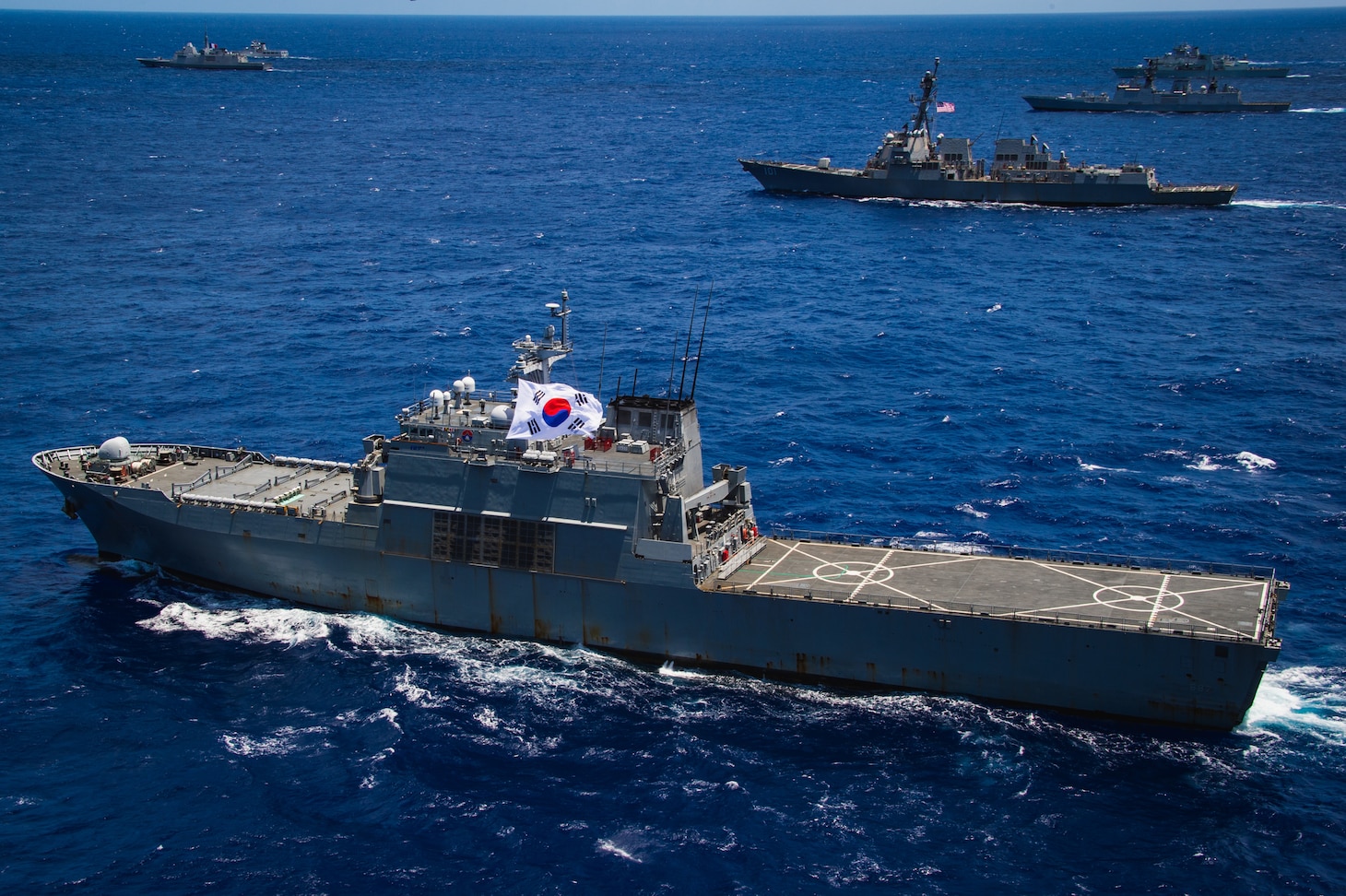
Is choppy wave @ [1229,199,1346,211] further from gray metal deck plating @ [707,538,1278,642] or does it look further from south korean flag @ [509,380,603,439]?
south korean flag @ [509,380,603,439]

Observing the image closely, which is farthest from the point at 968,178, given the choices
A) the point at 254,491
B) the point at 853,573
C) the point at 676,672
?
the point at 676,672

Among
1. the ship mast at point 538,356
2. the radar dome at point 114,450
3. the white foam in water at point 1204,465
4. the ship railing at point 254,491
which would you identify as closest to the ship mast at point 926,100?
the white foam in water at point 1204,465

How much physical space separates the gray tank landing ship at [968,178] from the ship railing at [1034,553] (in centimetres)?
8701

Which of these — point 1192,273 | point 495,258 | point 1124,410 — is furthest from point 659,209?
point 1124,410

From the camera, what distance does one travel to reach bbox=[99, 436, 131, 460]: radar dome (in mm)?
48719

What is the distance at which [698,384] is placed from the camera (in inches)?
2734

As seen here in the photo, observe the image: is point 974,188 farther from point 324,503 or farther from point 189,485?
point 189,485

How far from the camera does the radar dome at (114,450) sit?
48719 millimetres

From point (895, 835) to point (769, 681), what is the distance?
9.14 m

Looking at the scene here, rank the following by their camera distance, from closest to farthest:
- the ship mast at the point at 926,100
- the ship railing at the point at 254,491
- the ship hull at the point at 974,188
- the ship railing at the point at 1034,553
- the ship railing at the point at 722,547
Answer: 1. the ship railing at the point at 722,547
2. the ship railing at the point at 1034,553
3. the ship railing at the point at 254,491
4. the ship mast at the point at 926,100
5. the ship hull at the point at 974,188

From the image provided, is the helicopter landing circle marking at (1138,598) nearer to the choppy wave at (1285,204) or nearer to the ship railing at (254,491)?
the ship railing at (254,491)

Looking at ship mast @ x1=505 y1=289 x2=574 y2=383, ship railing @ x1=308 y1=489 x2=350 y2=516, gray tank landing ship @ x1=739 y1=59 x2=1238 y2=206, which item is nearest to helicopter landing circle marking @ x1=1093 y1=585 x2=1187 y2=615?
ship mast @ x1=505 y1=289 x2=574 y2=383

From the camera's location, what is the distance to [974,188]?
133 m

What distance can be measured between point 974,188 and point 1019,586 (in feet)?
326
